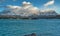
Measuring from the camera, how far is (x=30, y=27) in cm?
349

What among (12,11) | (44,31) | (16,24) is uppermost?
(12,11)

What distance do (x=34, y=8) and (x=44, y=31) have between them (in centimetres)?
59

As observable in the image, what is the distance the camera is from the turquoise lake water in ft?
10.4

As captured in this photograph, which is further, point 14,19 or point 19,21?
point 14,19

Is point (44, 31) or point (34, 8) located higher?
point (34, 8)

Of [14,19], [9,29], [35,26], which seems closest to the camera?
[9,29]

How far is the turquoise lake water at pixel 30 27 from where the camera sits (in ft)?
10.4

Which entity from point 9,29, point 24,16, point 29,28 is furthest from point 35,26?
point 9,29

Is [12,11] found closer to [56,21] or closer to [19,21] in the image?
[19,21]

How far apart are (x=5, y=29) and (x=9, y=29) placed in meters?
0.10

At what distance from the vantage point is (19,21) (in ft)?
11.7

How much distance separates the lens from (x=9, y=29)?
323 cm

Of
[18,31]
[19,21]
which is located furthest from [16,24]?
[18,31]

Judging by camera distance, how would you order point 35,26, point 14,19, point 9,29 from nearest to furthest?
point 9,29 < point 35,26 < point 14,19
